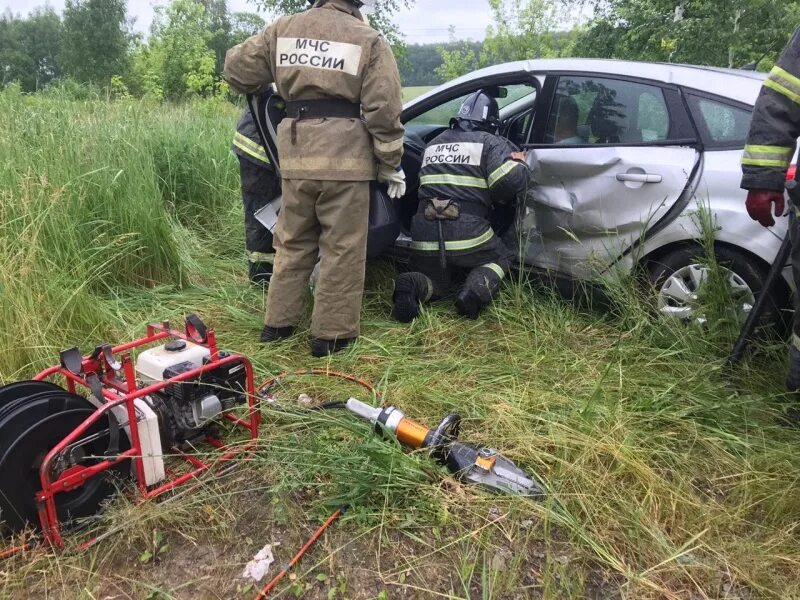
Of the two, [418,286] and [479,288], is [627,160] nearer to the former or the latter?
[479,288]

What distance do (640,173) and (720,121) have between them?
1.44ft

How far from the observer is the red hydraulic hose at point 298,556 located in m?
1.84

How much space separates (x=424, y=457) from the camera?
7.55ft

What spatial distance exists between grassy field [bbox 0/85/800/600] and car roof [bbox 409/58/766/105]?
43.2 inches

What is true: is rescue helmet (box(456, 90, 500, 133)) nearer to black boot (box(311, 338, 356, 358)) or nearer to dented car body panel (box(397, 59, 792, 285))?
dented car body panel (box(397, 59, 792, 285))

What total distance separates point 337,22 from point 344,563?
8.20 ft

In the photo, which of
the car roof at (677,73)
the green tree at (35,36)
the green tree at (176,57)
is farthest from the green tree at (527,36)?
the green tree at (35,36)

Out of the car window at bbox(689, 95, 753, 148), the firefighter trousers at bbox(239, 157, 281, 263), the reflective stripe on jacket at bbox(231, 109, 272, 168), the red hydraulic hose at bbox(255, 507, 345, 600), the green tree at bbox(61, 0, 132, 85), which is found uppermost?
the green tree at bbox(61, 0, 132, 85)

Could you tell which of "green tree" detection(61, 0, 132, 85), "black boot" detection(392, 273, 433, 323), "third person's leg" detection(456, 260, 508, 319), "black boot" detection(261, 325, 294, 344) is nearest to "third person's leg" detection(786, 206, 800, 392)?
"third person's leg" detection(456, 260, 508, 319)

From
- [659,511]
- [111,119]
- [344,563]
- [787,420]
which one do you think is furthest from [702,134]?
[111,119]

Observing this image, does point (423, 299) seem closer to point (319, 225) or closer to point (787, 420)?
point (319, 225)

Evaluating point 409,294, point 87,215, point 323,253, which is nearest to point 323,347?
point 323,253

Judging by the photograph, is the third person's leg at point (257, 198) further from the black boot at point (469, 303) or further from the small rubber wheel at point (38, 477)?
the small rubber wheel at point (38, 477)

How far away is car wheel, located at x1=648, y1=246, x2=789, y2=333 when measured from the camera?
2.98 metres
